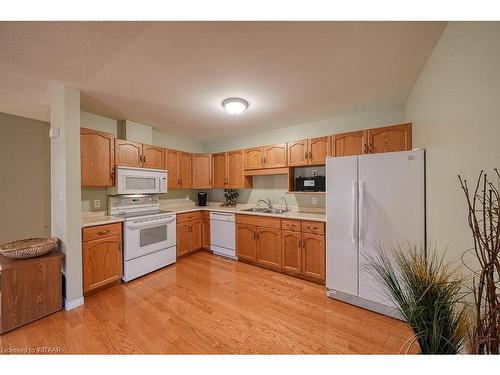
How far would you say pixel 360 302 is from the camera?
2029 millimetres

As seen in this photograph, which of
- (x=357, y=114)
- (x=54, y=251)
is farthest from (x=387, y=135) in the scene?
(x=54, y=251)

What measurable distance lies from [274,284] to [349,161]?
1.77m

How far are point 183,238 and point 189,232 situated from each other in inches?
6.2

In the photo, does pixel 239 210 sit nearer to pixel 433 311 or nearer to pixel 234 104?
pixel 234 104

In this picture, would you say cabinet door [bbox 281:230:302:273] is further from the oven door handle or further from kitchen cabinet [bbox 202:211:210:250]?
the oven door handle

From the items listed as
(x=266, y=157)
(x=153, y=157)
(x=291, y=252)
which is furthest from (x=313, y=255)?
(x=153, y=157)

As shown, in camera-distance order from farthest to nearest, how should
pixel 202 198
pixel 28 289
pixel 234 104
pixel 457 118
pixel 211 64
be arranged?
pixel 202 198 < pixel 234 104 < pixel 28 289 < pixel 211 64 < pixel 457 118

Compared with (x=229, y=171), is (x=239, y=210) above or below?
below

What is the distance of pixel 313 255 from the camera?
2.50m

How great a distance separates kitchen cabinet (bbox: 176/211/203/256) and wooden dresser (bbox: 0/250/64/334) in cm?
153

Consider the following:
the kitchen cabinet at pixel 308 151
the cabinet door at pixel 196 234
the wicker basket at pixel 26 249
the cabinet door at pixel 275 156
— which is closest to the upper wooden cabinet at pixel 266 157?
the cabinet door at pixel 275 156

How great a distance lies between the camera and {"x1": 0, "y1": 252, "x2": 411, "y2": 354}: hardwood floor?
4.95ft

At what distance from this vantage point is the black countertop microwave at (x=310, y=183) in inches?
112

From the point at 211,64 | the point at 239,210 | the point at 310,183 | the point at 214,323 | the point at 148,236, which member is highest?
the point at 211,64
